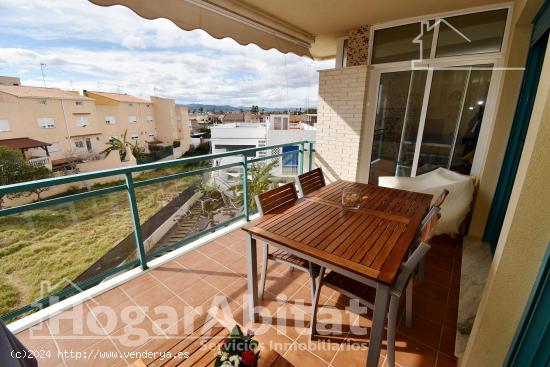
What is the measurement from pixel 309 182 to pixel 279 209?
81 centimetres

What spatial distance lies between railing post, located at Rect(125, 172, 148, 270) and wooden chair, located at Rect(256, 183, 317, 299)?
1.20 metres

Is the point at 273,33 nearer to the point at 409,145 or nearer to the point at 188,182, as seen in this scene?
the point at 188,182

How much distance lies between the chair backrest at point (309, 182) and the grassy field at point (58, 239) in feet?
4.41

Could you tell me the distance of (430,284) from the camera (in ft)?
7.32

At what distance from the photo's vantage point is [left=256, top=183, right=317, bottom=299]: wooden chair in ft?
5.83

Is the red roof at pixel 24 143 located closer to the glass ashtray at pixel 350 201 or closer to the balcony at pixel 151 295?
the balcony at pixel 151 295

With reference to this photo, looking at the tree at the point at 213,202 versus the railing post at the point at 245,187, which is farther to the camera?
the tree at the point at 213,202

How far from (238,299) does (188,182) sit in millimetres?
1553

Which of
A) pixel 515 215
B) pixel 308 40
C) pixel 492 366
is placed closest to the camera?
pixel 515 215

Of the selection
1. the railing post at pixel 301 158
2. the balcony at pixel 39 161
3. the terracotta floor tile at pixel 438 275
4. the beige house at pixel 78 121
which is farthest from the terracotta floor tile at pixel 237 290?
the balcony at pixel 39 161

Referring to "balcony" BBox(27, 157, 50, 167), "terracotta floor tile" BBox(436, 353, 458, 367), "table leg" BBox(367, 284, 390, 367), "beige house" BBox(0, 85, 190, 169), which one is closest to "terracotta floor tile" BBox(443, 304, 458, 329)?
"terracotta floor tile" BBox(436, 353, 458, 367)

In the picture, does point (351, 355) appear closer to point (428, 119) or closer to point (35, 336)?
point (35, 336)

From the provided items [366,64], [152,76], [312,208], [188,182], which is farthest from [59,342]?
[152,76]

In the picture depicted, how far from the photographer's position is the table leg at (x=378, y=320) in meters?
1.15
